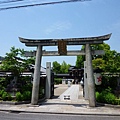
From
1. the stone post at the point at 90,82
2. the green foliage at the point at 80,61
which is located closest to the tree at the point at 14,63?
the stone post at the point at 90,82

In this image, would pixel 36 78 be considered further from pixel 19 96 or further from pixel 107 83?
pixel 107 83

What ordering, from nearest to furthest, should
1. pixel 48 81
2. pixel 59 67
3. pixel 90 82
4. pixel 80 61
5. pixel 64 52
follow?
pixel 90 82 → pixel 64 52 → pixel 48 81 → pixel 80 61 → pixel 59 67

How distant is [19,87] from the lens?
14.5 meters

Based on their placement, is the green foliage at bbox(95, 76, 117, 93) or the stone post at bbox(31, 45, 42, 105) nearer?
the stone post at bbox(31, 45, 42, 105)

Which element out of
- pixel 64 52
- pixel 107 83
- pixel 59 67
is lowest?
pixel 107 83

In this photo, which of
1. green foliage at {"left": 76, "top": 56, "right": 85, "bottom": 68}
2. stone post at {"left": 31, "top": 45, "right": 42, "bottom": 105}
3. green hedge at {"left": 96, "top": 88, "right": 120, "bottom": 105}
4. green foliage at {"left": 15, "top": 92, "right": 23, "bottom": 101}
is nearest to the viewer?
green hedge at {"left": 96, "top": 88, "right": 120, "bottom": 105}

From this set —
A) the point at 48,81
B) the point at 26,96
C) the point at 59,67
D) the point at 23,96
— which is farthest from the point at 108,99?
the point at 59,67

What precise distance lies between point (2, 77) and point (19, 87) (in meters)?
2.32

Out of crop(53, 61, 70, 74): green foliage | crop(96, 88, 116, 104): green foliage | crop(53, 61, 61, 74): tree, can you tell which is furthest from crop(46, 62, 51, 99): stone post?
crop(53, 61, 61, 74): tree

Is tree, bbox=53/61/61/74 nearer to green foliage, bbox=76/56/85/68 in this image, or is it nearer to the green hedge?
green foliage, bbox=76/56/85/68

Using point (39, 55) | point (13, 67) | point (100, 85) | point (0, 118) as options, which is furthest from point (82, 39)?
point (0, 118)

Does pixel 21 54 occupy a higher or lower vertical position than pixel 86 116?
higher

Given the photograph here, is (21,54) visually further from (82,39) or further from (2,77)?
(82,39)

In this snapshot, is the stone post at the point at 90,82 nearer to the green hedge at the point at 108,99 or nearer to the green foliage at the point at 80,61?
the green hedge at the point at 108,99
